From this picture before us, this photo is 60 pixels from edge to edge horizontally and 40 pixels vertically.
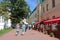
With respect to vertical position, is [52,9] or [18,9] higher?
[18,9]

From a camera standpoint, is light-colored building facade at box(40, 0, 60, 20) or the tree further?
the tree

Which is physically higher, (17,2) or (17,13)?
(17,2)

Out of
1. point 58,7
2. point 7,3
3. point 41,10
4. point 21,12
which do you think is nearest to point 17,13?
point 21,12

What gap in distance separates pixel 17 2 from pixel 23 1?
Answer: 1.93 meters

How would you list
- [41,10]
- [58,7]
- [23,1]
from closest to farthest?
[58,7], [41,10], [23,1]

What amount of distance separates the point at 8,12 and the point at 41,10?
50.9 ft

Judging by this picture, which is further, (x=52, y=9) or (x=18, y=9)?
(x=18, y=9)

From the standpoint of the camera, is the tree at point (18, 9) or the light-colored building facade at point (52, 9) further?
the tree at point (18, 9)

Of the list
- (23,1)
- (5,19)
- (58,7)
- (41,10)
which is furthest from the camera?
(23,1)

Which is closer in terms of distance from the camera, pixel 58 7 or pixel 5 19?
pixel 58 7

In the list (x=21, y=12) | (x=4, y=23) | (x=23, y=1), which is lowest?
(x=4, y=23)

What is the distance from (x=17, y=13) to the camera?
2124 inches

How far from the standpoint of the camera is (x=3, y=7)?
55.0 metres

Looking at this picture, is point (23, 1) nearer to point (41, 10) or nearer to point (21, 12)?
point (21, 12)
